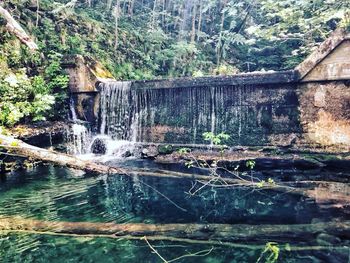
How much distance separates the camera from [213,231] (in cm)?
482

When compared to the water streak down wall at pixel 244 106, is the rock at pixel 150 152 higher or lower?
lower

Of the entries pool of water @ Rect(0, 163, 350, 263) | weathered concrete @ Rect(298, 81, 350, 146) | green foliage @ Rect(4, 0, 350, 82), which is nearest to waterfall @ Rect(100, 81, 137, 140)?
green foliage @ Rect(4, 0, 350, 82)

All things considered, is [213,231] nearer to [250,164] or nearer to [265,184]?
[265,184]

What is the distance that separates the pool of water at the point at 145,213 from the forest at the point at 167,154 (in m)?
0.02

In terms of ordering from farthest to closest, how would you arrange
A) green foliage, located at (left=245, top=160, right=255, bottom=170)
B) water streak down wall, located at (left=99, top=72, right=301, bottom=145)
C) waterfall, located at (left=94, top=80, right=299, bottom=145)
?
1. waterfall, located at (left=94, top=80, right=299, bottom=145)
2. water streak down wall, located at (left=99, top=72, right=301, bottom=145)
3. green foliage, located at (left=245, top=160, right=255, bottom=170)

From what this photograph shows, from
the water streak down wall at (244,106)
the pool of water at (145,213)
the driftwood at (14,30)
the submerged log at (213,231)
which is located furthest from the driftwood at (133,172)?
the driftwood at (14,30)

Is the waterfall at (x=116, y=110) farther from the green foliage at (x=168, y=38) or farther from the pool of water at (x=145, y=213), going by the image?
the pool of water at (x=145, y=213)

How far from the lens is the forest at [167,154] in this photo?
4688 mm

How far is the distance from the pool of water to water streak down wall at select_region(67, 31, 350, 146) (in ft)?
10.7

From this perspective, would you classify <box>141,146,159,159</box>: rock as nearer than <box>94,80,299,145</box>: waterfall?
No

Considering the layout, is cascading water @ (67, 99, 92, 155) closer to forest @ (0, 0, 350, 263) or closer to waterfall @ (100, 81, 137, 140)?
forest @ (0, 0, 350, 263)

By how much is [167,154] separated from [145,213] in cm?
497

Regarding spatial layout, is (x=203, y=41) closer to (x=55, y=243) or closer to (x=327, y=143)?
(x=327, y=143)

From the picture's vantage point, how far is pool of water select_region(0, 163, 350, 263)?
14.4ft
